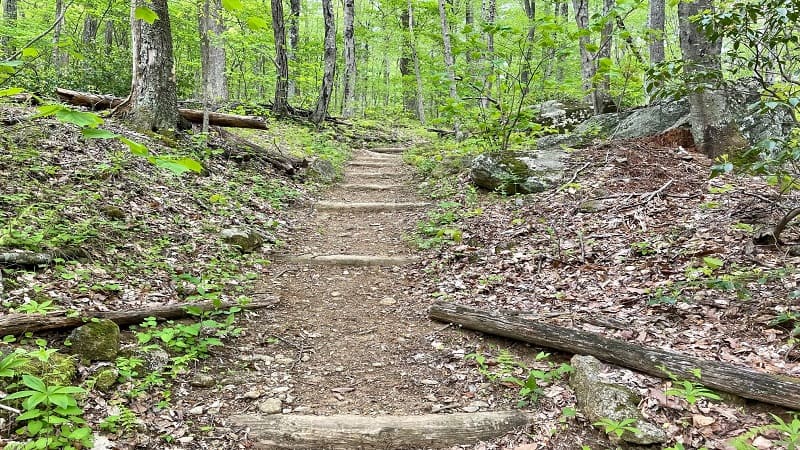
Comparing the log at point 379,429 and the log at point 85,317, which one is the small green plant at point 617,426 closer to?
the log at point 379,429

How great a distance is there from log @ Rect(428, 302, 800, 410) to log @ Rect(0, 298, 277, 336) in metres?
2.43

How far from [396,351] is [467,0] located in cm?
2166

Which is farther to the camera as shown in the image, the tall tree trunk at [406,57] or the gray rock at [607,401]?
the tall tree trunk at [406,57]

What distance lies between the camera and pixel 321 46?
18234 mm

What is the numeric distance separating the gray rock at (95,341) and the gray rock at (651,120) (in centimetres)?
856

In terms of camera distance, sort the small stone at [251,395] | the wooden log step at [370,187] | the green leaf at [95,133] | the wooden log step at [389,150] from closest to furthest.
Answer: the green leaf at [95,133]
the small stone at [251,395]
the wooden log step at [370,187]
the wooden log step at [389,150]

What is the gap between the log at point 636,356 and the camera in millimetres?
2920

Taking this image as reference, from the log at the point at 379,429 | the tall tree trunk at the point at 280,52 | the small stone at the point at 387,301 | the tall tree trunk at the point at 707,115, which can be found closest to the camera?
the log at the point at 379,429

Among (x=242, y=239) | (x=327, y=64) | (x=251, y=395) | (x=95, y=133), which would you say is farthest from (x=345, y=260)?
(x=327, y=64)

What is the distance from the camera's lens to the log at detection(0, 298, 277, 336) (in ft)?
10.3

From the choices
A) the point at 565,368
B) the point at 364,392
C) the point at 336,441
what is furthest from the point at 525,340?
the point at 336,441

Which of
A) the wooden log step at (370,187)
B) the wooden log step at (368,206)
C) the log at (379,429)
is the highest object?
the wooden log step at (370,187)

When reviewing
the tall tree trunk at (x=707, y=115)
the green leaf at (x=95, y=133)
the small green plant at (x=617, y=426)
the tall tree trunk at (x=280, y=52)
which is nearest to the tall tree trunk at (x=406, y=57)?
the tall tree trunk at (x=280, y=52)

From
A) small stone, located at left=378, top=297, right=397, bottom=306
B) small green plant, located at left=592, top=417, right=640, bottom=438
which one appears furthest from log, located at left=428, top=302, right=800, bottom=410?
small stone, located at left=378, top=297, right=397, bottom=306
